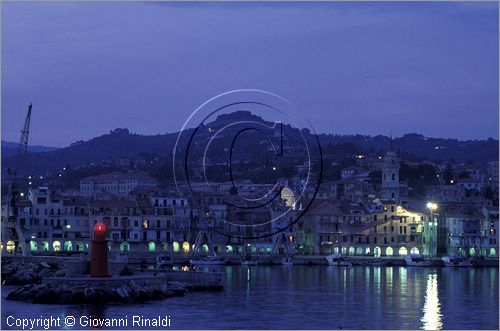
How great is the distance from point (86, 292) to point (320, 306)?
6361 millimetres

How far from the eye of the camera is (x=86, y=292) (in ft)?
129

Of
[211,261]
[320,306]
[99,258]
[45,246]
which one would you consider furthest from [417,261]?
[99,258]

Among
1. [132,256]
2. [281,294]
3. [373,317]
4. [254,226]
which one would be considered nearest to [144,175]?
[254,226]

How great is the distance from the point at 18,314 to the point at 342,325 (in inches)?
307

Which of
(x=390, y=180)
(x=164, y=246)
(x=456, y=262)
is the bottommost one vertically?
(x=456, y=262)

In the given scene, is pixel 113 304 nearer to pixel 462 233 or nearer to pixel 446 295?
pixel 446 295

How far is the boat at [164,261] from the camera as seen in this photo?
59603 mm

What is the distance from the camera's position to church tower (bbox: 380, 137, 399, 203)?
81812mm

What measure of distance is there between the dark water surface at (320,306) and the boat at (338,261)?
11.5 metres

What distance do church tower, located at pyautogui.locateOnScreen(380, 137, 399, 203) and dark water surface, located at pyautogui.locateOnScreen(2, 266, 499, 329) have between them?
25.4 meters

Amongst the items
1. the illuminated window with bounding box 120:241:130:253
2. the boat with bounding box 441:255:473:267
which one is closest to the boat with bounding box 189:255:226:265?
the illuminated window with bounding box 120:241:130:253

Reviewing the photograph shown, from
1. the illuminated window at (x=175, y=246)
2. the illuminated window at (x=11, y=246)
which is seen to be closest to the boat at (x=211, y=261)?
the illuminated window at (x=175, y=246)

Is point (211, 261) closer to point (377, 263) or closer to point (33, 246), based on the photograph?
point (377, 263)

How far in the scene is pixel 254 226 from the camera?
7700 centimetres
